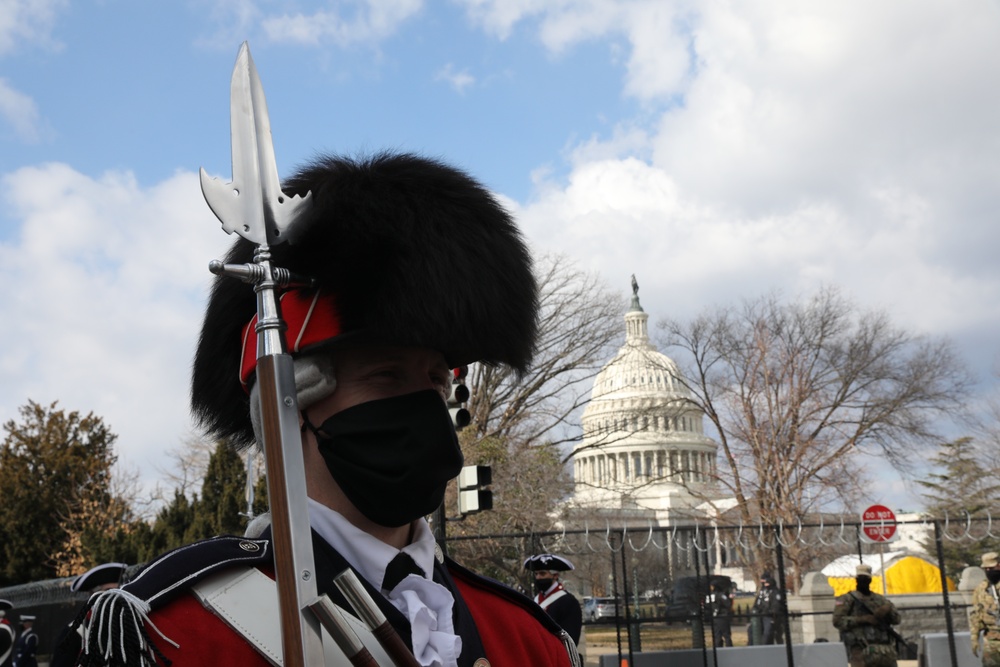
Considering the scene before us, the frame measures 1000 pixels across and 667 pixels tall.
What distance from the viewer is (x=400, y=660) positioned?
A: 6.44 feet

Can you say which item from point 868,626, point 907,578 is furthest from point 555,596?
point 907,578

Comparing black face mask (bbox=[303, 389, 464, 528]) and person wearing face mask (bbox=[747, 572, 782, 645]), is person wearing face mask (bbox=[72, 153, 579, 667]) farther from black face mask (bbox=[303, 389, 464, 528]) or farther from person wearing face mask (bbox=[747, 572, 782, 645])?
person wearing face mask (bbox=[747, 572, 782, 645])

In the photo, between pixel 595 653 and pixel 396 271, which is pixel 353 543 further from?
pixel 595 653

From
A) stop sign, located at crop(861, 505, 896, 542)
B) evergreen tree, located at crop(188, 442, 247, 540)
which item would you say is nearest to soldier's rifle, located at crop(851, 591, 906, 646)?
stop sign, located at crop(861, 505, 896, 542)

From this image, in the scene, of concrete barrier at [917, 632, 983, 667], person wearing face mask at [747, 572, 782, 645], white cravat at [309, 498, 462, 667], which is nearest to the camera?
white cravat at [309, 498, 462, 667]

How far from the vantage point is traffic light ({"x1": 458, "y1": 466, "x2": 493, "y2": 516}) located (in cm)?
1214

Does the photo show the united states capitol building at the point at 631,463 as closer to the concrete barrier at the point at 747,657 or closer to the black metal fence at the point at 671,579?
the black metal fence at the point at 671,579

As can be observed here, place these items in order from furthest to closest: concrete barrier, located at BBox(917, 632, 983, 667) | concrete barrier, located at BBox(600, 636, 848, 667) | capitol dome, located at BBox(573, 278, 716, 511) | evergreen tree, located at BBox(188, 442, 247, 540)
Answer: capitol dome, located at BBox(573, 278, 716, 511)
evergreen tree, located at BBox(188, 442, 247, 540)
concrete barrier, located at BBox(917, 632, 983, 667)
concrete barrier, located at BBox(600, 636, 848, 667)

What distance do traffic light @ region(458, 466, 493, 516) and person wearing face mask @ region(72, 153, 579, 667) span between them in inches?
374

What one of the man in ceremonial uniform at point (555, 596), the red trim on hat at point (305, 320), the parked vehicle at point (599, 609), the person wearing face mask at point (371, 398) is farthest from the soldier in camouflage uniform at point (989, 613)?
the red trim on hat at point (305, 320)

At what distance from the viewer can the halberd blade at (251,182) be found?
2025 mm

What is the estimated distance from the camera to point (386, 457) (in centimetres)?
222

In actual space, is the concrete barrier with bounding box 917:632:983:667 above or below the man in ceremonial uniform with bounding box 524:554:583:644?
below

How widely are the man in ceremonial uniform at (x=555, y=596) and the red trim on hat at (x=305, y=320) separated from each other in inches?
350
